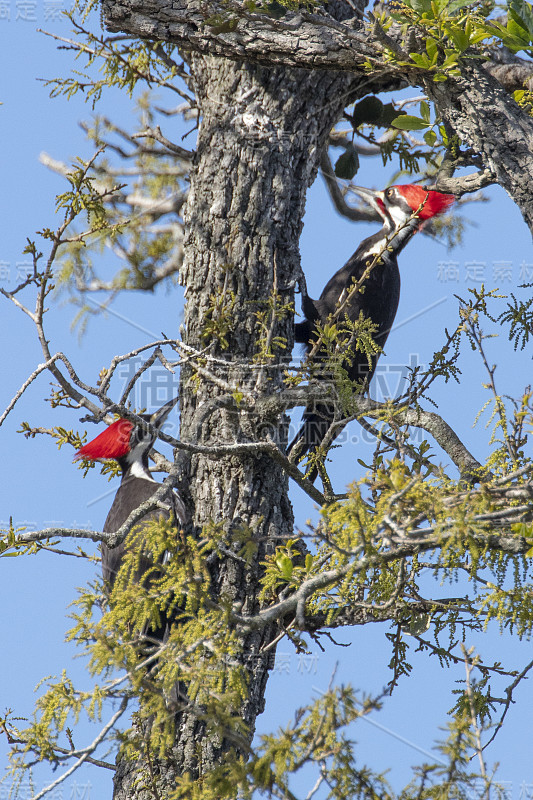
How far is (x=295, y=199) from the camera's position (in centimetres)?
310

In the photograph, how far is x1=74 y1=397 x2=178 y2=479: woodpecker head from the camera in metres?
3.19

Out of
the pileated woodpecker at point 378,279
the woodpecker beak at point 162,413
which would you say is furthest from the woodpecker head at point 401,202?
the woodpecker beak at point 162,413

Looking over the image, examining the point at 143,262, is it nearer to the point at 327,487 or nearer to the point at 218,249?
the point at 218,249

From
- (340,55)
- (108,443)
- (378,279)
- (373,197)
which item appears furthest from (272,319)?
(373,197)

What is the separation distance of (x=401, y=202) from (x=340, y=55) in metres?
1.86

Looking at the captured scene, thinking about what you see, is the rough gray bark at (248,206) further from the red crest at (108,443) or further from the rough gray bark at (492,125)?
the red crest at (108,443)

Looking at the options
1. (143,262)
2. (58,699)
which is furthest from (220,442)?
(143,262)

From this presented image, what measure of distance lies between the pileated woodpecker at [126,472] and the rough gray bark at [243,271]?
284 millimetres

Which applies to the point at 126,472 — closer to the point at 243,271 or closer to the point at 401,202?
the point at 243,271

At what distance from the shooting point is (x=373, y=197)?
4.50 metres

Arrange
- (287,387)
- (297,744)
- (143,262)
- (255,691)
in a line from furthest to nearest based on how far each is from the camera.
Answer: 1. (143,262)
2. (287,387)
3. (255,691)
4. (297,744)

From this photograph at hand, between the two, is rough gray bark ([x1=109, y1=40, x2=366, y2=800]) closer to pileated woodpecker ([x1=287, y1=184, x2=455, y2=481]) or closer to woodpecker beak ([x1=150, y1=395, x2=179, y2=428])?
woodpecker beak ([x1=150, y1=395, x2=179, y2=428])

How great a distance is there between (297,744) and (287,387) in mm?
1434

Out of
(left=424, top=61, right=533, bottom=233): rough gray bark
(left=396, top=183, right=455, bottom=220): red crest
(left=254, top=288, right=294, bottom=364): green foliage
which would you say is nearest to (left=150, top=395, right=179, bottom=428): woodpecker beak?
(left=254, top=288, right=294, bottom=364): green foliage
